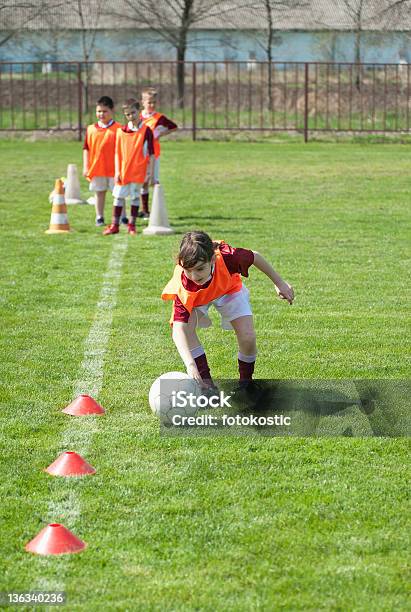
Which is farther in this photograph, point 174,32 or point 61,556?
point 174,32

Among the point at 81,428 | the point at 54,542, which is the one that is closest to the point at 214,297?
the point at 81,428

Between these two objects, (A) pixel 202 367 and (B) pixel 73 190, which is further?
(B) pixel 73 190

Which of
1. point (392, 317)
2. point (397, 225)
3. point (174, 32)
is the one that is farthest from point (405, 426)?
point (174, 32)

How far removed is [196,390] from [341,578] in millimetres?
2182

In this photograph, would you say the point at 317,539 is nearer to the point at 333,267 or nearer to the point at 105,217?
the point at 333,267

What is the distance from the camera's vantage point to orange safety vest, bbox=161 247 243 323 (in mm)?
6105

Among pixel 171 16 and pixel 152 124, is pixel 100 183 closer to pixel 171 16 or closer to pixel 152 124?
pixel 152 124

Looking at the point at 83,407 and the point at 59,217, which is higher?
the point at 59,217

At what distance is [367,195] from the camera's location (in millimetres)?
17641

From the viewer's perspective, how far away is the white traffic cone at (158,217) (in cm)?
1346

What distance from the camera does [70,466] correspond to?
5016 mm

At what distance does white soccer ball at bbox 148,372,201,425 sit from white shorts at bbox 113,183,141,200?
795cm

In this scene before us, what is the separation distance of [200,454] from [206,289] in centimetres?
114

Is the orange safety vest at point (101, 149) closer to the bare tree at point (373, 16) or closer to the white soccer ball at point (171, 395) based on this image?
the white soccer ball at point (171, 395)
